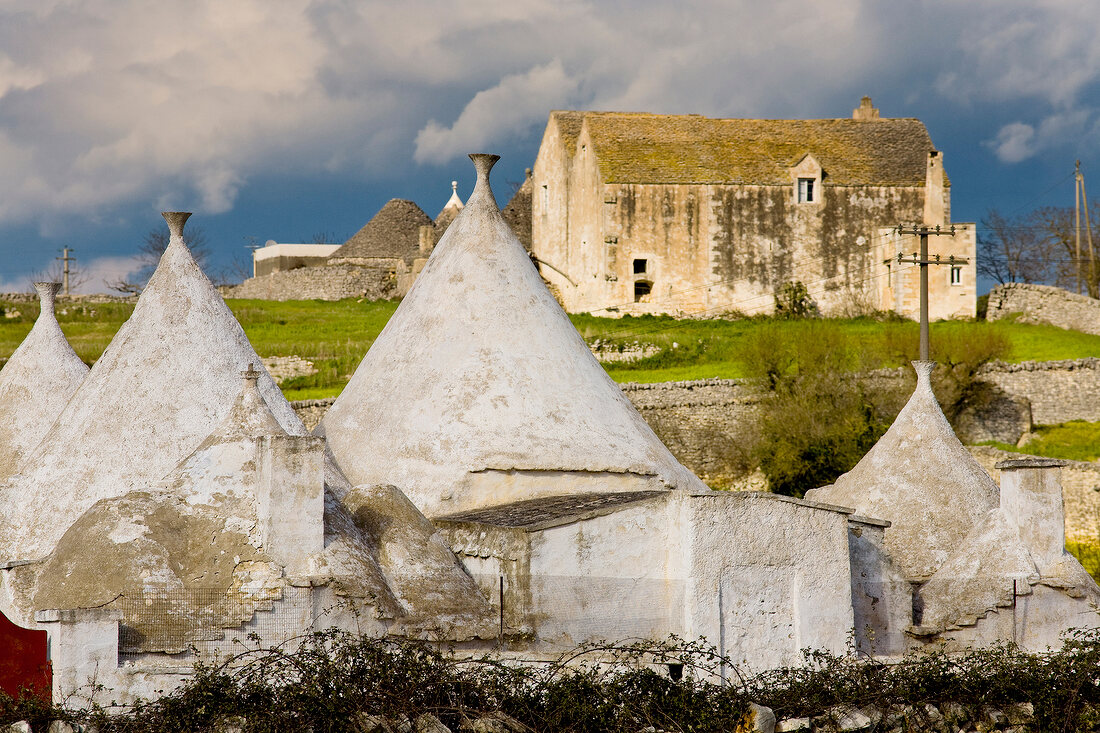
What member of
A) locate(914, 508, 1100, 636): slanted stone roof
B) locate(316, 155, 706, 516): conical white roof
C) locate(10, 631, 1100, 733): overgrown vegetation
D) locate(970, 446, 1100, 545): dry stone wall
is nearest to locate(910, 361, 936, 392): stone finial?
locate(914, 508, 1100, 636): slanted stone roof

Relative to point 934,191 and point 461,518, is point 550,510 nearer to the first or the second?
point 461,518

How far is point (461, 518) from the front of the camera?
1238cm

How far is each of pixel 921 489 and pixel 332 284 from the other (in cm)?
4110

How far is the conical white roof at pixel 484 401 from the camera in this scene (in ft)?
43.4

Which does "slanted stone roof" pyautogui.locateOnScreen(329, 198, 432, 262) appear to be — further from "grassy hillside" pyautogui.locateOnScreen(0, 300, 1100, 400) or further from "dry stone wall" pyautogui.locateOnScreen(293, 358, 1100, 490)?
"dry stone wall" pyautogui.locateOnScreen(293, 358, 1100, 490)

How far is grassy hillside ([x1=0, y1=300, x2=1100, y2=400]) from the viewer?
34906 millimetres

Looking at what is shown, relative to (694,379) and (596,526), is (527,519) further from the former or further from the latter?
(694,379)

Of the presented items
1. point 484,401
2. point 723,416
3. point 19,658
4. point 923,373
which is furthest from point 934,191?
point 19,658

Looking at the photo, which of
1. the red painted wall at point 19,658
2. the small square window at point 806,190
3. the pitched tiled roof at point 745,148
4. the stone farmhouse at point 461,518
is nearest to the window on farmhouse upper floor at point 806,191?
the small square window at point 806,190

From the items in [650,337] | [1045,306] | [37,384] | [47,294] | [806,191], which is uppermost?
[806,191]

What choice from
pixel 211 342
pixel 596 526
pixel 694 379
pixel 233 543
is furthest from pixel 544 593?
pixel 694 379

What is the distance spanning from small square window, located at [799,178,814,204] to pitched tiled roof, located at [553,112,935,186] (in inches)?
21.1

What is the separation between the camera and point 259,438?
10.5 meters

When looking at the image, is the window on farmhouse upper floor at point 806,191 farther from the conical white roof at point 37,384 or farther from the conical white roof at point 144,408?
the conical white roof at point 144,408
